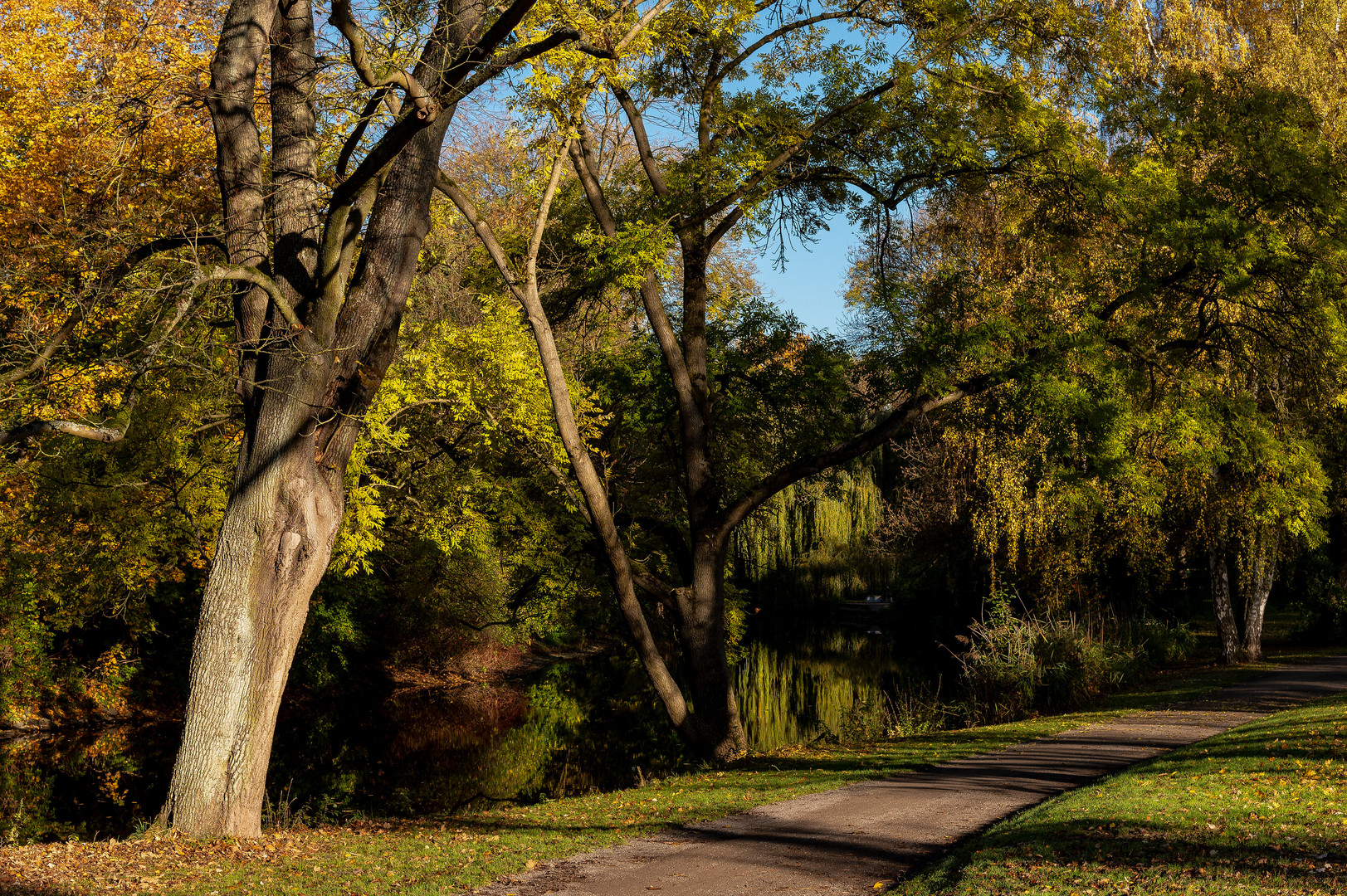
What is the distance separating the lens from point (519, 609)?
74.3ft

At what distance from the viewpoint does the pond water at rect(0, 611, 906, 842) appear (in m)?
15.3

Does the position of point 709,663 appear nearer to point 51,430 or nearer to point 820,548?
point 51,430

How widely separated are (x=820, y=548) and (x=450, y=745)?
14.6 m

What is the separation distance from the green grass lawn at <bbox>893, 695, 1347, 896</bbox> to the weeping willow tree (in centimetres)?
1927

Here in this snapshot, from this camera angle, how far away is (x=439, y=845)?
26.5 ft

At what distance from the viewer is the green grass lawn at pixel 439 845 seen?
638 centimetres

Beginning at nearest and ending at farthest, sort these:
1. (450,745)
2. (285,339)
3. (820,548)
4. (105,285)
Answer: (105,285), (285,339), (450,745), (820,548)

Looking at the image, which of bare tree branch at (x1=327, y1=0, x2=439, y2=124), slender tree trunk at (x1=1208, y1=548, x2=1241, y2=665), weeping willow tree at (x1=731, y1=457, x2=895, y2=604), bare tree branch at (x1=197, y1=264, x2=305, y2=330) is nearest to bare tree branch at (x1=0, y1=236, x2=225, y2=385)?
bare tree branch at (x1=197, y1=264, x2=305, y2=330)

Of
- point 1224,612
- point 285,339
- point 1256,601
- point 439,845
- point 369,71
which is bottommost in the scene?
point 439,845

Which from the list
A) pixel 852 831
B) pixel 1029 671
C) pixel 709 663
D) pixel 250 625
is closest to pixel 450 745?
pixel 709 663

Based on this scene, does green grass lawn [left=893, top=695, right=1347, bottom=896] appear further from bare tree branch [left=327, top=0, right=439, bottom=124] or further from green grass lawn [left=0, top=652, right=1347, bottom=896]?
bare tree branch [left=327, top=0, right=439, bottom=124]

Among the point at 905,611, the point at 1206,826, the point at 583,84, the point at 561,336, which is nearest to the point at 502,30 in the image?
the point at 583,84

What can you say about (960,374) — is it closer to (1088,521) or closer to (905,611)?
(1088,521)

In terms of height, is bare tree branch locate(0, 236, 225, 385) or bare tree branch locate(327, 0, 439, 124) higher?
bare tree branch locate(327, 0, 439, 124)
